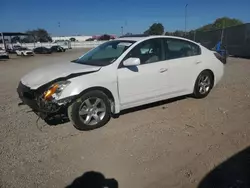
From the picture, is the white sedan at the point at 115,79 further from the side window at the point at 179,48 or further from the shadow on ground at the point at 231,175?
the shadow on ground at the point at 231,175

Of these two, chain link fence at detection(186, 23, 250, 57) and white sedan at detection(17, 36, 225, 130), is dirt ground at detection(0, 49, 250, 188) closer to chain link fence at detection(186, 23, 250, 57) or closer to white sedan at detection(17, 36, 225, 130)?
white sedan at detection(17, 36, 225, 130)

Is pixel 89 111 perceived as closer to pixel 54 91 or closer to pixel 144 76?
pixel 54 91

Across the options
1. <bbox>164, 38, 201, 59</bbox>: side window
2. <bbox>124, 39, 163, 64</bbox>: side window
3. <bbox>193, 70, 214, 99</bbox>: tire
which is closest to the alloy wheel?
<bbox>124, 39, 163, 64</bbox>: side window

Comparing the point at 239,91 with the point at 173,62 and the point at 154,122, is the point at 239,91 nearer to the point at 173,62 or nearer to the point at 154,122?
the point at 173,62

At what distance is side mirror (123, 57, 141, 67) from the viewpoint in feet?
15.1

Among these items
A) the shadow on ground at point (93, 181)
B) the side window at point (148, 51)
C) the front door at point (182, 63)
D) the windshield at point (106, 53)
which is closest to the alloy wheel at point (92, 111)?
the windshield at point (106, 53)

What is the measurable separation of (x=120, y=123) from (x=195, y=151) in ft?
5.26

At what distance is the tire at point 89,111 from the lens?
13.9 ft

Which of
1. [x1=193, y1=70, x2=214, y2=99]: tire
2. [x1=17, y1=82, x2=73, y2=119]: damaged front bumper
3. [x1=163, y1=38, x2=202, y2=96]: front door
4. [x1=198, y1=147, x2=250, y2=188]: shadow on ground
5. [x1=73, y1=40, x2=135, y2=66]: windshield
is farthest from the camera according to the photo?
[x1=193, y1=70, x2=214, y2=99]: tire

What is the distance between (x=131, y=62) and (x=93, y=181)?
7.63 feet

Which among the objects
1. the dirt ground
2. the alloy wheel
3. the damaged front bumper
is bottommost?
the dirt ground

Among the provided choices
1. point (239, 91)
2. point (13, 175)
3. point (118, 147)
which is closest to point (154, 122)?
point (118, 147)

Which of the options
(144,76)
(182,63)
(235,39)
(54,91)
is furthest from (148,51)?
(235,39)

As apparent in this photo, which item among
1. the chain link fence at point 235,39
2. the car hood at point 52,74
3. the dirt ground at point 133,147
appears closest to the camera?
the dirt ground at point 133,147
